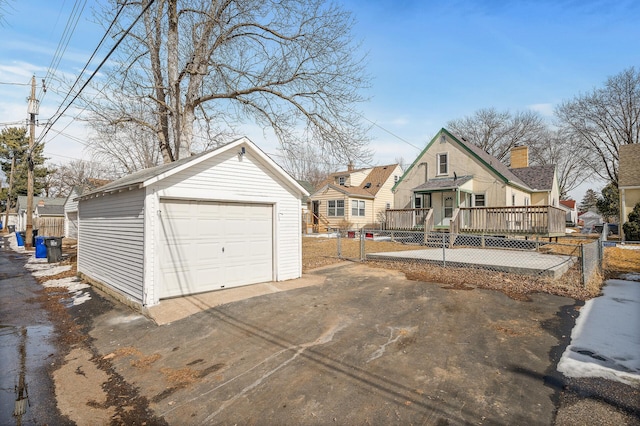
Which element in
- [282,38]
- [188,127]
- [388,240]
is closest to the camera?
[282,38]

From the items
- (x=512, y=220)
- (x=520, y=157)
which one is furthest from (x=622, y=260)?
(x=520, y=157)

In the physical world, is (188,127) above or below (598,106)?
below

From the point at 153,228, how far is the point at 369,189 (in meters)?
26.2

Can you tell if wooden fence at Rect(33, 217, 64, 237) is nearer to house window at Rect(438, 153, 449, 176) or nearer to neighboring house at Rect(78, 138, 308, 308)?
neighboring house at Rect(78, 138, 308, 308)

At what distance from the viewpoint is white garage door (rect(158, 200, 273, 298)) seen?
23.8 feet

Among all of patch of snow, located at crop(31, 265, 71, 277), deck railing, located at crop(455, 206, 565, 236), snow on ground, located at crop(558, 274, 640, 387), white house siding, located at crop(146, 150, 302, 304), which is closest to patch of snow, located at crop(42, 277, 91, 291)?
patch of snow, located at crop(31, 265, 71, 277)

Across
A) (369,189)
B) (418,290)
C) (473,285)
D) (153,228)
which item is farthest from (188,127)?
(369,189)

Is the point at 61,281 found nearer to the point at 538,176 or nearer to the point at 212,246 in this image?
the point at 212,246

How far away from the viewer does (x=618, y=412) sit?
3148mm

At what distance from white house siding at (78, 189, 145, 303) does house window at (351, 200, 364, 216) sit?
66.1 feet

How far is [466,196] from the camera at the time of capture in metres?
19.3

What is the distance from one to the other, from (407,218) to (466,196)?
13.2 feet

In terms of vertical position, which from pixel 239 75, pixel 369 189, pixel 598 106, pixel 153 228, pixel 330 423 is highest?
pixel 598 106

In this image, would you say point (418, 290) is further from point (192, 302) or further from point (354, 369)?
point (192, 302)
